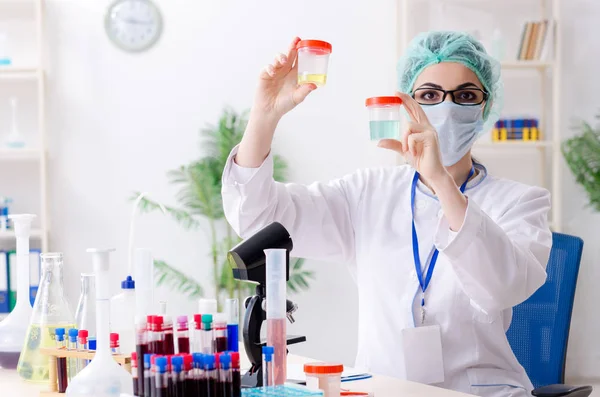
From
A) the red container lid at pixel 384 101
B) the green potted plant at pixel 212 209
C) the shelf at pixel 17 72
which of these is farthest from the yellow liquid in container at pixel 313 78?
the shelf at pixel 17 72

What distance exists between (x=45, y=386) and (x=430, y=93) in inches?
50.0

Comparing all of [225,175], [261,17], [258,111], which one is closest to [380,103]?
[258,111]

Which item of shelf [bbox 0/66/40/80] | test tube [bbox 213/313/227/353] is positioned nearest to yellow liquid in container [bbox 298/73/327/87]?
test tube [bbox 213/313/227/353]

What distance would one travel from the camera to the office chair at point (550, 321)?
2227 mm

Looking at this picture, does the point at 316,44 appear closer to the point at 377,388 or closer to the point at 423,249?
the point at 423,249

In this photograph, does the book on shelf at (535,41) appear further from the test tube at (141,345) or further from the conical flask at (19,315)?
the test tube at (141,345)

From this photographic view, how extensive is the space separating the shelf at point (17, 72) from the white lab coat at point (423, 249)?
8.10 ft

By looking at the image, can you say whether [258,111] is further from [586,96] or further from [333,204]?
[586,96]

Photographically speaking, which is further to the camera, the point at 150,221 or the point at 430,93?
the point at 150,221

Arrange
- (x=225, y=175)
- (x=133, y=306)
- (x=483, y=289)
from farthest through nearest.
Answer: (x=225, y=175) → (x=483, y=289) → (x=133, y=306)

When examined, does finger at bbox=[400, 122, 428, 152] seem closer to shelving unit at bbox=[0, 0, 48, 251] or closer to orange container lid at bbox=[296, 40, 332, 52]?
orange container lid at bbox=[296, 40, 332, 52]

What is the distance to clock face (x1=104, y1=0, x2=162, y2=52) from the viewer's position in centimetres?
442

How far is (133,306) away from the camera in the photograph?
67.1 inches

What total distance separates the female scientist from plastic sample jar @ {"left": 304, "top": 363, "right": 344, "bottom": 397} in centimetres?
51
